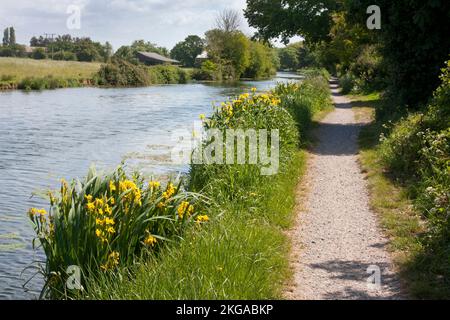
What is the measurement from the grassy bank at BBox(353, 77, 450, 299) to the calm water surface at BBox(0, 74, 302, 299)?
465cm

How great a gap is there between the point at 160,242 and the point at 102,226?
85cm

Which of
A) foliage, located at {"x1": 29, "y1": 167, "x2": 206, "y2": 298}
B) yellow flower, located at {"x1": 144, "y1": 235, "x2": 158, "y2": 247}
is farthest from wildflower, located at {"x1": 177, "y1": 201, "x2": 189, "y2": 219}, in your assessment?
yellow flower, located at {"x1": 144, "y1": 235, "x2": 158, "y2": 247}

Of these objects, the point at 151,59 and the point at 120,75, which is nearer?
the point at 120,75

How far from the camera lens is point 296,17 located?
833 inches

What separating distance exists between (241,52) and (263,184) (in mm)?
88474

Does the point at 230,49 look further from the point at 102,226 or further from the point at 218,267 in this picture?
the point at 218,267

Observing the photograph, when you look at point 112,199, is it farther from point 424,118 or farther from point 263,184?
point 424,118

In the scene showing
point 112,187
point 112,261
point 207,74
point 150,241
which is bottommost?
point 112,261

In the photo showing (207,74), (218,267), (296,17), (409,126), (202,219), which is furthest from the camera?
(207,74)

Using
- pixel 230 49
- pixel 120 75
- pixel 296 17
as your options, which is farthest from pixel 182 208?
pixel 230 49

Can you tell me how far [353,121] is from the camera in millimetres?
21594

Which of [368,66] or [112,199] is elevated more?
[368,66]

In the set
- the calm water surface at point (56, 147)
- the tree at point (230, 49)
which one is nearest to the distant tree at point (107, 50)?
the tree at point (230, 49)
